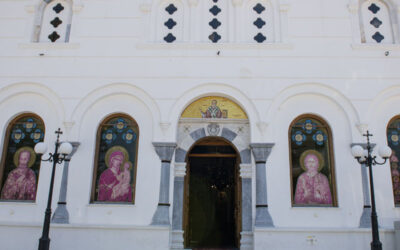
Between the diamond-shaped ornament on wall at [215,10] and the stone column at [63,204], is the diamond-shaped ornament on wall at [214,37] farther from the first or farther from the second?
the stone column at [63,204]

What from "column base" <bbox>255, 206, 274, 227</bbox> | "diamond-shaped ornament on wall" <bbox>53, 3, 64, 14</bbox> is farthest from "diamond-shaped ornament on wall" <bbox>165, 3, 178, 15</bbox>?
"column base" <bbox>255, 206, 274, 227</bbox>

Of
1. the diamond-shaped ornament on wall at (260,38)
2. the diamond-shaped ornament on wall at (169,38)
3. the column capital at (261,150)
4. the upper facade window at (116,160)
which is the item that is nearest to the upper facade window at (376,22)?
the diamond-shaped ornament on wall at (260,38)

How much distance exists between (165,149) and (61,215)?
3043 mm

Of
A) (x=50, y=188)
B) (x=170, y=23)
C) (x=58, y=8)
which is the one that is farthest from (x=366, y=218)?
(x=58, y=8)

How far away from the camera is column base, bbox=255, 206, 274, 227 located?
334 inches

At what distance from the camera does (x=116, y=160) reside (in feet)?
30.3

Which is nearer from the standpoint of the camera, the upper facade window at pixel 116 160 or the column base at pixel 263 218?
the column base at pixel 263 218

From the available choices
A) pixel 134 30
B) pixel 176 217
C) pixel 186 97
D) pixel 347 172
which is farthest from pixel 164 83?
pixel 347 172

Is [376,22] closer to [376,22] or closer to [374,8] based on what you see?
[376,22]

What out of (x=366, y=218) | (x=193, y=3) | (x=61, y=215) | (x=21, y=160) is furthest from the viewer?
(x=193, y=3)

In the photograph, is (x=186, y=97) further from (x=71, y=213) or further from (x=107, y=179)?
(x=71, y=213)

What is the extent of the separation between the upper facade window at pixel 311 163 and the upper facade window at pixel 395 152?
1.55 metres

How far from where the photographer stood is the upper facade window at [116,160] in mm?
9031

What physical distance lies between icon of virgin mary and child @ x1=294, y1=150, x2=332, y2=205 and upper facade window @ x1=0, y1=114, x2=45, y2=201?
688cm
